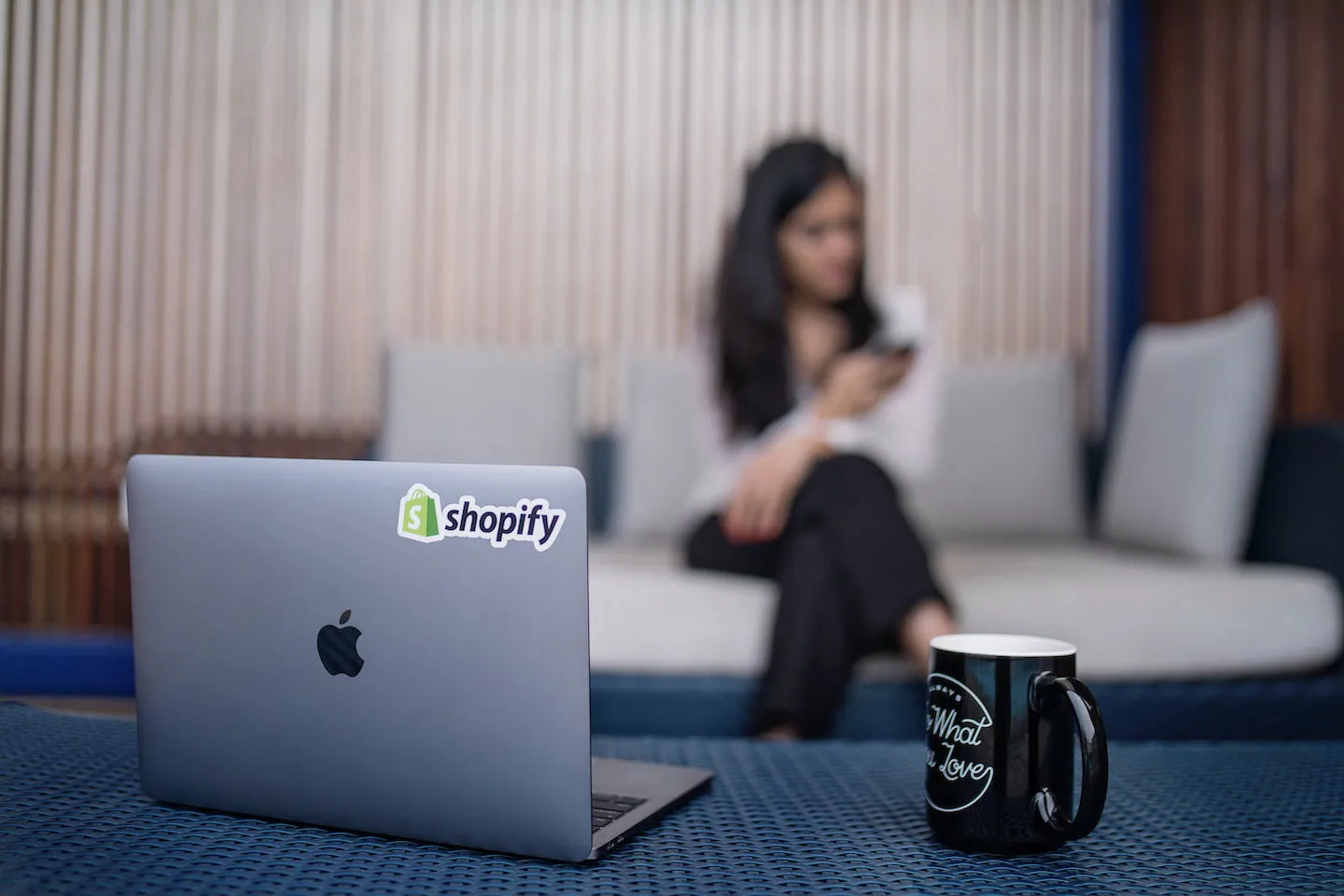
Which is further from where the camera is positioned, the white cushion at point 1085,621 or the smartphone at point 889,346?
the smartphone at point 889,346

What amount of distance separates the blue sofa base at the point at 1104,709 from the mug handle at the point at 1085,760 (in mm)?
1012

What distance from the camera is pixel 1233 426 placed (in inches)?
73.9

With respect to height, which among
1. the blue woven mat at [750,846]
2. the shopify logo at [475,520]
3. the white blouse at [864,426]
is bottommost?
the blue woven mat at [750,846]

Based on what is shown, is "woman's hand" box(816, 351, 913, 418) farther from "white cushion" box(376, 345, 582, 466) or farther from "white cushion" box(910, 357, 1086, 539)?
"white cushion" box(376, 345, 582, 466)

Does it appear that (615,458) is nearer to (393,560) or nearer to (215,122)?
(215,122)

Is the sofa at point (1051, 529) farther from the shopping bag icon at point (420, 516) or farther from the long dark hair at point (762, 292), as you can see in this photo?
the shopping bag icon at point (420, 516)

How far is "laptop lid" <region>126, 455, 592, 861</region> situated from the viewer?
554 mm

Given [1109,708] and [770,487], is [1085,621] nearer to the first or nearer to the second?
[1109,708]

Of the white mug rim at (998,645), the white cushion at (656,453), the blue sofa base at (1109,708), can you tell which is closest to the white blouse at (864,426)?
the white cushion at (656,453)

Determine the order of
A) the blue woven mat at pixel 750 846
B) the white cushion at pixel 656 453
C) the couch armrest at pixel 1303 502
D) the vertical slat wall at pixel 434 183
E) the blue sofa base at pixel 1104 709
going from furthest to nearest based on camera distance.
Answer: the vertical slat wall at pixel 434 183, the white cushion at pixel 656 453, the couch armrest at pixel 1303 502, the blue sofa base at pixel 1104 709, the blue woven mat at pixel 750 846

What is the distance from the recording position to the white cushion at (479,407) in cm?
231

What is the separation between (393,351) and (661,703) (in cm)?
115

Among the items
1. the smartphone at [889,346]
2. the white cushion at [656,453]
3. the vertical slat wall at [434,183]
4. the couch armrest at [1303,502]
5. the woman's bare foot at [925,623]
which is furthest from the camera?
the vertical slat wall at [434,183]

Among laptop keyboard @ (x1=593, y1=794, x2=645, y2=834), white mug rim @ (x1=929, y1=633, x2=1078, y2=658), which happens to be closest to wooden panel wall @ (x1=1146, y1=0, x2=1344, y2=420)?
white mug rim @ (x1=929, y1=633, x2=1078, y2=658)
